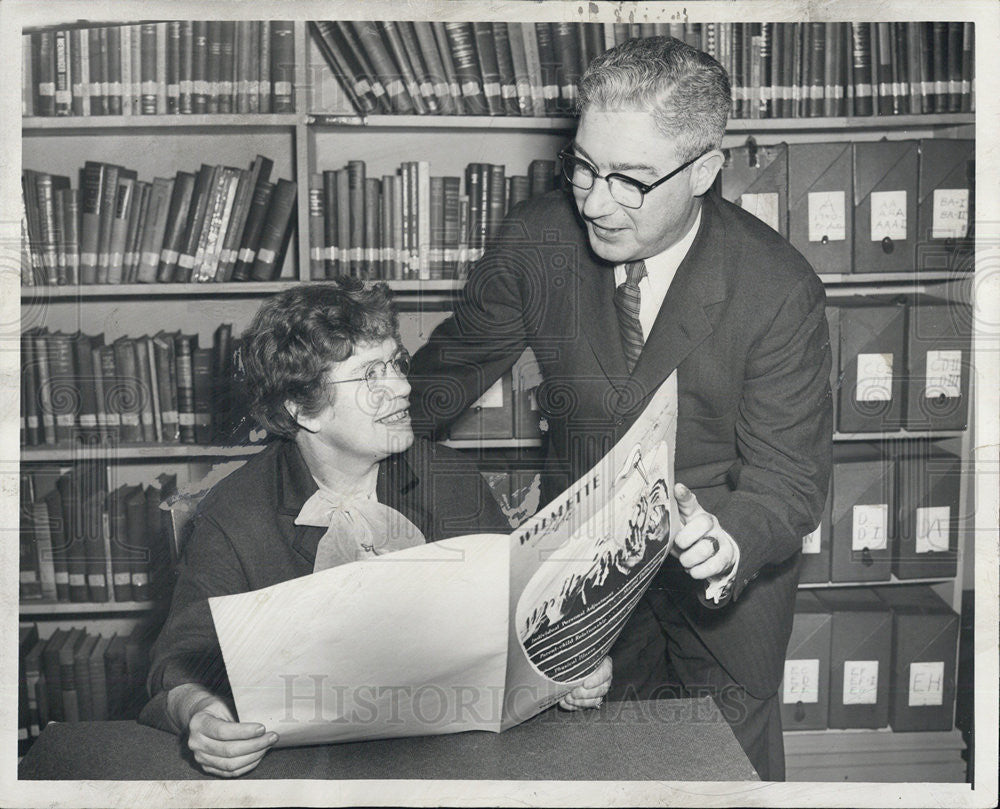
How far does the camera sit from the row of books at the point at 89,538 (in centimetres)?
150

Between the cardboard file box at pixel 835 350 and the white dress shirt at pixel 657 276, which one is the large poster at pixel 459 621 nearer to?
the white dress shirt at pixel 657 276

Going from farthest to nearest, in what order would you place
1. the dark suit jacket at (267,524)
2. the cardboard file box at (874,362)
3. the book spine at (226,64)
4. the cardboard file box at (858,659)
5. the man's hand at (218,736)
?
the cardboard file box at (858,659) < the cardboard file box at (874,362) < the book spine at (226,64) < the dark suit jacket at (267,524) < the man's hand at (218,736)

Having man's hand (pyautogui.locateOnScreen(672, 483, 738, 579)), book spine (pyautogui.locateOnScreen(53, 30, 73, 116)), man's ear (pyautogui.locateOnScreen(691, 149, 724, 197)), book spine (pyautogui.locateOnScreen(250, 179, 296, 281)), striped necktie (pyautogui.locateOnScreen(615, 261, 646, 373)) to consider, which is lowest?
man's hand (pyautogui.locateOnScreen(672, 483, 738, 579))

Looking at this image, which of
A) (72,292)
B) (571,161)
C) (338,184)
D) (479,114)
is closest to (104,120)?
(72,292)

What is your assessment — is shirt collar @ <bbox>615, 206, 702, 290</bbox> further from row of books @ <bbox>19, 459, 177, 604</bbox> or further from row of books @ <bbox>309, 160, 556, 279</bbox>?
row of books @ <bbox>19, 459, 177, 604</bbox>

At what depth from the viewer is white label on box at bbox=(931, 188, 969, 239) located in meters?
1.54

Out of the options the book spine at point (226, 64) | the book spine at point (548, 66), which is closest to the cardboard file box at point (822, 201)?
the book spine at point (548, 66)

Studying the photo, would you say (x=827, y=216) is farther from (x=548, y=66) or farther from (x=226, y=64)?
(x=226, y=64)

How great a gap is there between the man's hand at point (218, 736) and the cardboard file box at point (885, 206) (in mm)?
1287

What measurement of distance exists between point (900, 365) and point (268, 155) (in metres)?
1.18

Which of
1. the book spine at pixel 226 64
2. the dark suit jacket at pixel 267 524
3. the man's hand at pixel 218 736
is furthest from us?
the book spine at pixel 226 64

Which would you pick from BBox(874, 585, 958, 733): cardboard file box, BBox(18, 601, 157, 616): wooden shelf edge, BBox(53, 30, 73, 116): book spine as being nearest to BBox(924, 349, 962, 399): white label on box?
BBox(874, 585, 958, 733): cardboard file box

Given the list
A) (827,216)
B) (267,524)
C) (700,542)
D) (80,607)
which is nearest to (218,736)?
(267,524)

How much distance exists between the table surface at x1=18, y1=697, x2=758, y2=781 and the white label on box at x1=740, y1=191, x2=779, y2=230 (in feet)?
2.73
